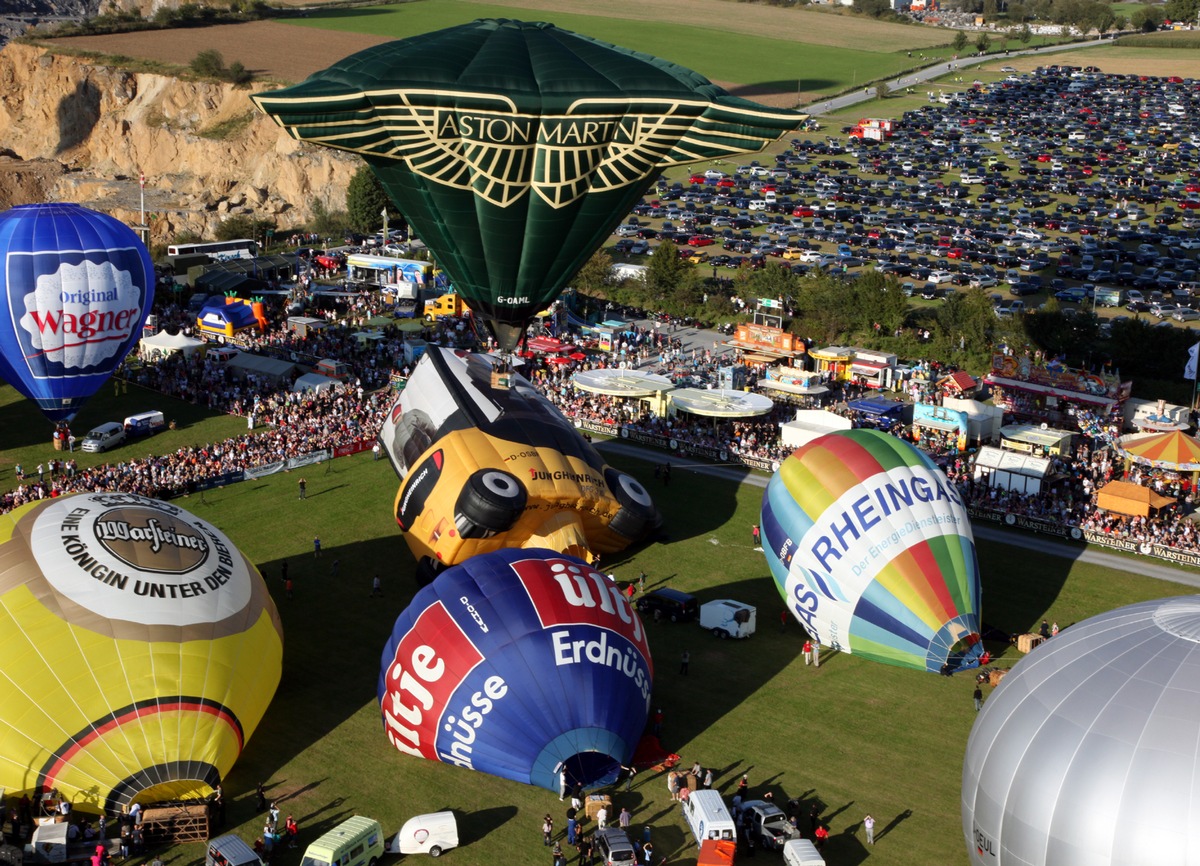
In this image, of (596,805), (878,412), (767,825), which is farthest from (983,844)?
(878,412)

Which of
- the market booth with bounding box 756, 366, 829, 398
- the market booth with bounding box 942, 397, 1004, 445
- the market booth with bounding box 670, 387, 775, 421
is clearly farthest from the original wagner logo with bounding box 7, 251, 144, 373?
the market booth with bounding box 942, 397, 1004, 445

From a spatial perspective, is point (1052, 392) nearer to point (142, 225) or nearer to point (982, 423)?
point (982, 423)

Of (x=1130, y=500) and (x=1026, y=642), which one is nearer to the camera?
(x=1026, y=642)

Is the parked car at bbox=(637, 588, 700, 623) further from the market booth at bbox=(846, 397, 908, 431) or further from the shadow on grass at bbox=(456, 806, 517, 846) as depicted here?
the market booth at bbox=(846, 397, 908, 431)

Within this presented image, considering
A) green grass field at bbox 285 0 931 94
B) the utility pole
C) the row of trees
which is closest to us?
the row of trees

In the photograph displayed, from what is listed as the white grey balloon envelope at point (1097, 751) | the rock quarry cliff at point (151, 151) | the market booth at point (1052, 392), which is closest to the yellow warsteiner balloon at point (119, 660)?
the white grey balloon envelope at point (1097, 751)

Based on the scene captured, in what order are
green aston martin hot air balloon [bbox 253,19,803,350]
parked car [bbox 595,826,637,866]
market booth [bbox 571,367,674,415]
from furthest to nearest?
market booth [bbox 571,367,674,415] < green aston martin hot air balloon [bbox 253,19,803,350] < parked car [bbox 595,826,637,866]

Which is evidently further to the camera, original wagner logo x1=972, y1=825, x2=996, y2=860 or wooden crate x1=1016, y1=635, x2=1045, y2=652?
wooden crate x1=1016, y1=635, x2=1045, y2=652
